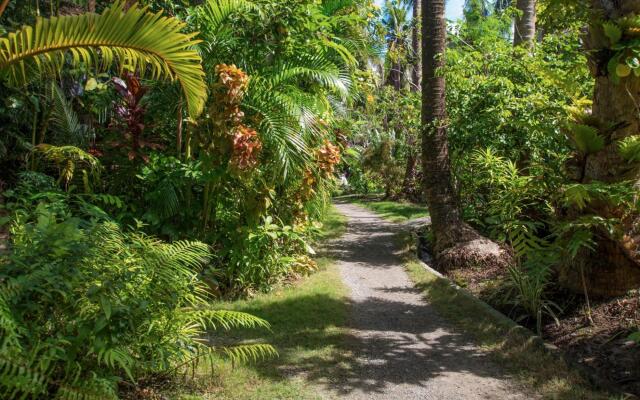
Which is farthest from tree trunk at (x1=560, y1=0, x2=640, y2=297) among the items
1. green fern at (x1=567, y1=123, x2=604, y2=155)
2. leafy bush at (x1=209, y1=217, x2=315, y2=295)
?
leafy bush at (x1=209, y1=217, x2=315, y2=295)

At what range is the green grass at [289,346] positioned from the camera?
3990mm

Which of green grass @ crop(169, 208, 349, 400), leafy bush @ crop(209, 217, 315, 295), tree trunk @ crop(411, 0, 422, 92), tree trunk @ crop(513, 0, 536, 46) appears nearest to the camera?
green grass @ crop(169, 208, 349, 400)

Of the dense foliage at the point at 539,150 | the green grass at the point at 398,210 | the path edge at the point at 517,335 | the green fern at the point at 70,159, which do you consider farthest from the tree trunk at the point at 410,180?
the green fern at the point at 70,159

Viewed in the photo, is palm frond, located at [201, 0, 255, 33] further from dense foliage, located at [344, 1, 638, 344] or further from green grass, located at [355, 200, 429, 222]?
green grass, located at [355, 200, 429, 222]

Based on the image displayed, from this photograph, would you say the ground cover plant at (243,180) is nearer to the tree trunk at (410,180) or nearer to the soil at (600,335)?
the soil at (600,335)

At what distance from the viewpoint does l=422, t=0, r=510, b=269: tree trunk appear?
8.80 m

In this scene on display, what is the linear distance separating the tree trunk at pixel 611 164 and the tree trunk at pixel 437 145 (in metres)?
3.23

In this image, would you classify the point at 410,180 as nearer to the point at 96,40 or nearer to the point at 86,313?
the point at 96,40

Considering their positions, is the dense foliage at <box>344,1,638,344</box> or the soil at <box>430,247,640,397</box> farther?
the dense foliage at <box>344,1,638,344</box>

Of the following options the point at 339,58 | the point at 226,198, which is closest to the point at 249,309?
the point at 226,198

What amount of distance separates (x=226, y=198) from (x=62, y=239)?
3.64m

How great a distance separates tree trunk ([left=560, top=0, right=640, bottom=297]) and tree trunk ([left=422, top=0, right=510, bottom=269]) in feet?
10.6

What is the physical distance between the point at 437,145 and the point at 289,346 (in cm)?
508

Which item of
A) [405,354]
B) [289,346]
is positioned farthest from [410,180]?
[289,346]
